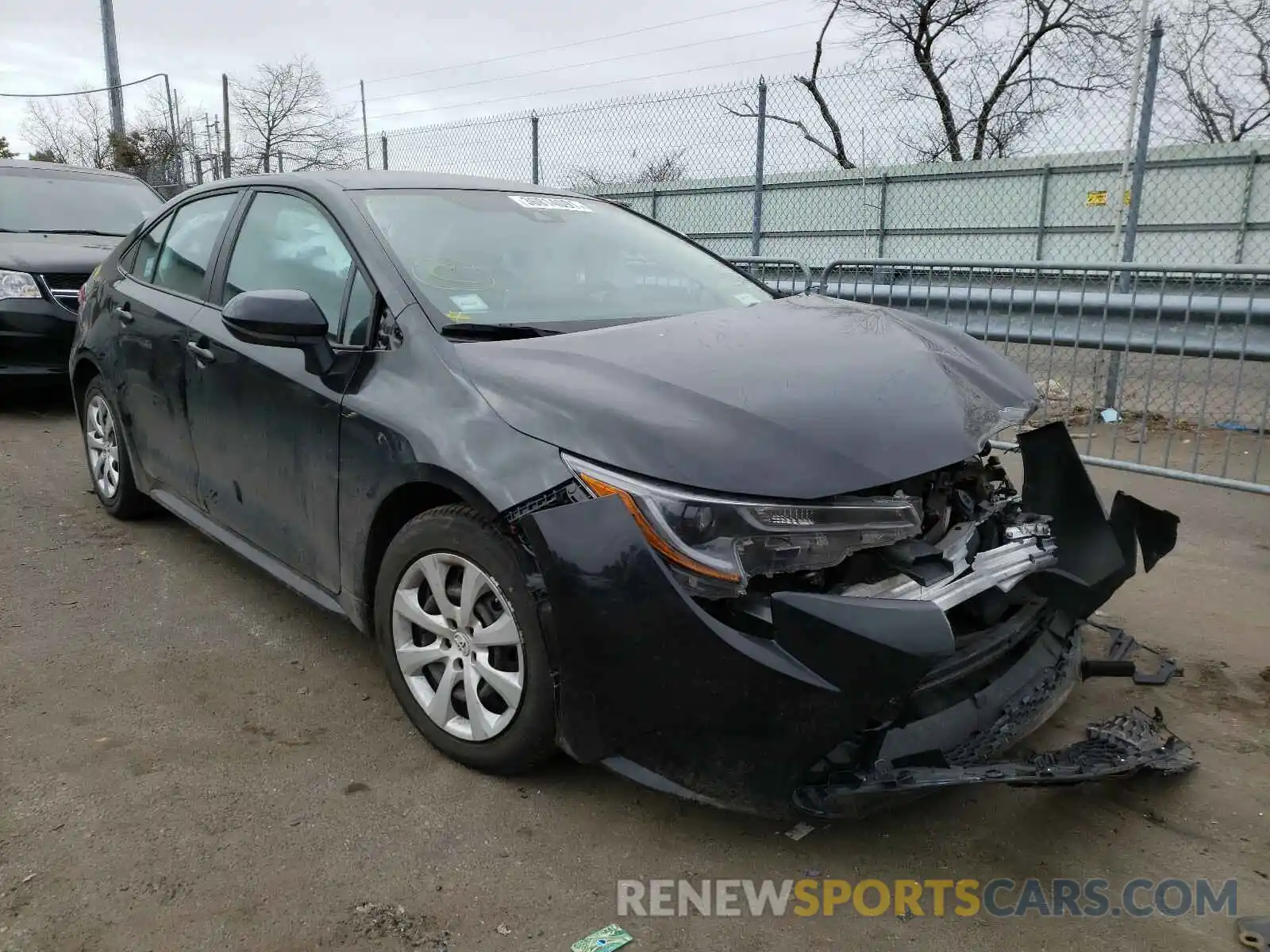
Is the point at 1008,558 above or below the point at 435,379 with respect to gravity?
below

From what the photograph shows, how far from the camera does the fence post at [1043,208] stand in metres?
12.9

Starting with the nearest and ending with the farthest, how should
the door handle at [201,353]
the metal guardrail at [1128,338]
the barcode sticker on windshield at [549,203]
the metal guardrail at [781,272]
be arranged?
the door handle at [201,353], the barcode sticker on windshield at [549,203], the metal guardrail at [1128,338], the metal guardrail at [781,272]

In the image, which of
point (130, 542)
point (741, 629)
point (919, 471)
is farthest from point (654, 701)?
point (130, 542)

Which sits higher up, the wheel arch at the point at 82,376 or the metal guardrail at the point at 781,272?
the metal guardrail at the point at 781,272

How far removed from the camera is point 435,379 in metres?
2.59

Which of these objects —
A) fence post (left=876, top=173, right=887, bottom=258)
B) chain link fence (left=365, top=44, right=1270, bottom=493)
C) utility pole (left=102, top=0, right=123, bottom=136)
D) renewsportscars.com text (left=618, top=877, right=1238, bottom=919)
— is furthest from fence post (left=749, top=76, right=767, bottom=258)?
utility pole (left=102, top=0, right=123, bottom=136)

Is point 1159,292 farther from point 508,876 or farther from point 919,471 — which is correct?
point 508,876

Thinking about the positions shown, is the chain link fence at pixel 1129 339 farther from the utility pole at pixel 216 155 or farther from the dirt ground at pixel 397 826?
the utility pole at pixel 216 155

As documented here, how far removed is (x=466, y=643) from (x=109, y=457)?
9.82ft

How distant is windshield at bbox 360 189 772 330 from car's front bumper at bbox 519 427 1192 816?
0.99 m

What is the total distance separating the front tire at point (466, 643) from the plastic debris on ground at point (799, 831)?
0.63 meters

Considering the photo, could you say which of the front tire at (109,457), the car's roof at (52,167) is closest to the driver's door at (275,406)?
the front tire at (109,457)

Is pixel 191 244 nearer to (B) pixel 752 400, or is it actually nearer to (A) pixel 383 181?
(A) pixel 383 181

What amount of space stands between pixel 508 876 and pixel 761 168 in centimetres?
734
